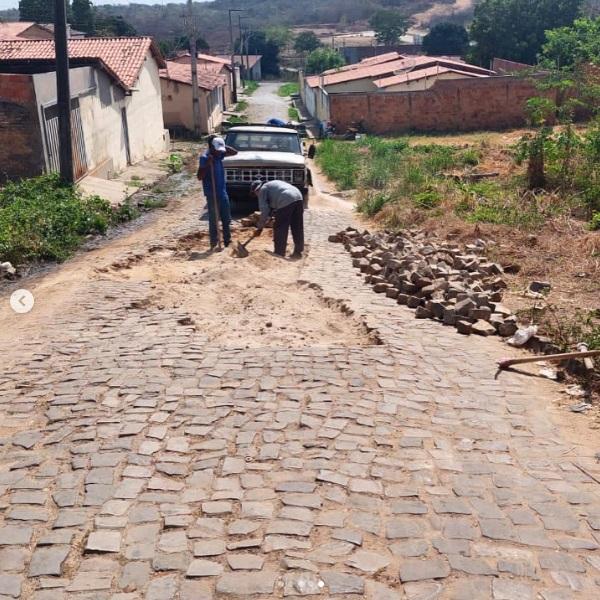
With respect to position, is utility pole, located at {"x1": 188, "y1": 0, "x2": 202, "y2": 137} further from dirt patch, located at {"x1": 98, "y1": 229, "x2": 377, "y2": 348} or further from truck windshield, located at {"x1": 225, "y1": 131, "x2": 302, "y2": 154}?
dirt patch, located at {"x1": 98, "y1": 229, "x2": 377, "y2": 348}

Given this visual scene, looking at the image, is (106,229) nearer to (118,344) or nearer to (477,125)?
(118,344)

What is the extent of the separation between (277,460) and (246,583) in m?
1.33

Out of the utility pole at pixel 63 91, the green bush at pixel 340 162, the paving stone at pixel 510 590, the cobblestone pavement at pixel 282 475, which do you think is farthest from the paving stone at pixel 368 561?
the green bush at pixel 340 162

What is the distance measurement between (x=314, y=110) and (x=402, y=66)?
5.74m

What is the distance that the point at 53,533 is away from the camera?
416 centimetres

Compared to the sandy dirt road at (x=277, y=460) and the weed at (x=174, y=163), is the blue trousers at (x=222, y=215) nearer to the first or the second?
the sandy dirt road at (x=277, y=460)

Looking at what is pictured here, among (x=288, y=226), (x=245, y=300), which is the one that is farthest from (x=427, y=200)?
(x=245, y=300)

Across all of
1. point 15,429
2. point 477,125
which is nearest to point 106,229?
point 15,429

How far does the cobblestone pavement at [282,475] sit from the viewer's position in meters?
3.84

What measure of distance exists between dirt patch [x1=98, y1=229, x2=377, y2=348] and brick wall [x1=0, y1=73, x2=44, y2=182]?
615cm

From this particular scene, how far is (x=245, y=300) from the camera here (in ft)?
28.3

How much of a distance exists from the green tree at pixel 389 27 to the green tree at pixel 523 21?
32664 mm

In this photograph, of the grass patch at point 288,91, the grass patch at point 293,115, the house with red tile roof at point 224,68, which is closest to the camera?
the grass patch at point 293,115

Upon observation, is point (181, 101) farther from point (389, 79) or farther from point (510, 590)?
point (510, 590)
